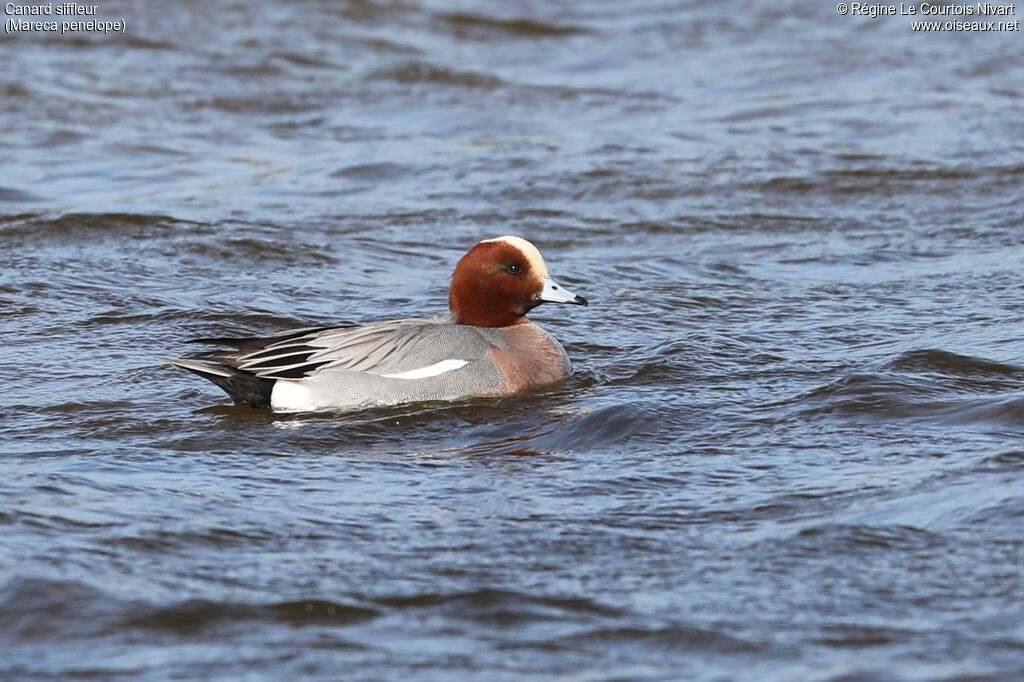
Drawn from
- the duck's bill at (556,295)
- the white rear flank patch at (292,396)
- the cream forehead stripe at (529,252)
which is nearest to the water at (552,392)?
the white rear flank patch at (292,396)

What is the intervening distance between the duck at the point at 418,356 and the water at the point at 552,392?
150 mm

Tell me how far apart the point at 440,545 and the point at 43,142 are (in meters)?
9.58

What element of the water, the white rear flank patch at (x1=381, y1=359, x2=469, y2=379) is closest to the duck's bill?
the water

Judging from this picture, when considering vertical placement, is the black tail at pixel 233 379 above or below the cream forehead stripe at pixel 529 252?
below

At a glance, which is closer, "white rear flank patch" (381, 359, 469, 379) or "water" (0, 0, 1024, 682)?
"water" (0, 0, 1024, 682)

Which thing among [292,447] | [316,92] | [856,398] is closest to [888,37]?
[316,92]

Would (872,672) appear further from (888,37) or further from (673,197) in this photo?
(888,37)

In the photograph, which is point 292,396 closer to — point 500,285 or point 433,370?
point 433,370

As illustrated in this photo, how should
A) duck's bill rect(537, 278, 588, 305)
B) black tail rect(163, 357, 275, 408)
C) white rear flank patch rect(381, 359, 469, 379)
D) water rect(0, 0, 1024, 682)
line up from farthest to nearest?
duck's bill rect(537, 278, 588, 305), white rear flank patch rect(381, 359, 469, 379), black tail rect(163, 357, 275, 408), water rect(0, 0, 1024, 682)

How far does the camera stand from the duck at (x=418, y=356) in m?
7.39

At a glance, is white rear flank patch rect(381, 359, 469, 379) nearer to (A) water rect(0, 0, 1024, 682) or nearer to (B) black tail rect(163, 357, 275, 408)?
(A) water rect(0, 0, 1024, 682)

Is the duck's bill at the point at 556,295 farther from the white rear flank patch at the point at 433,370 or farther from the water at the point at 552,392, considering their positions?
the white rear flank patch at the point at 433,370

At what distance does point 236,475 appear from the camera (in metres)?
6.36

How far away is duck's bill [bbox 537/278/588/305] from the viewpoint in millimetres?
7914
